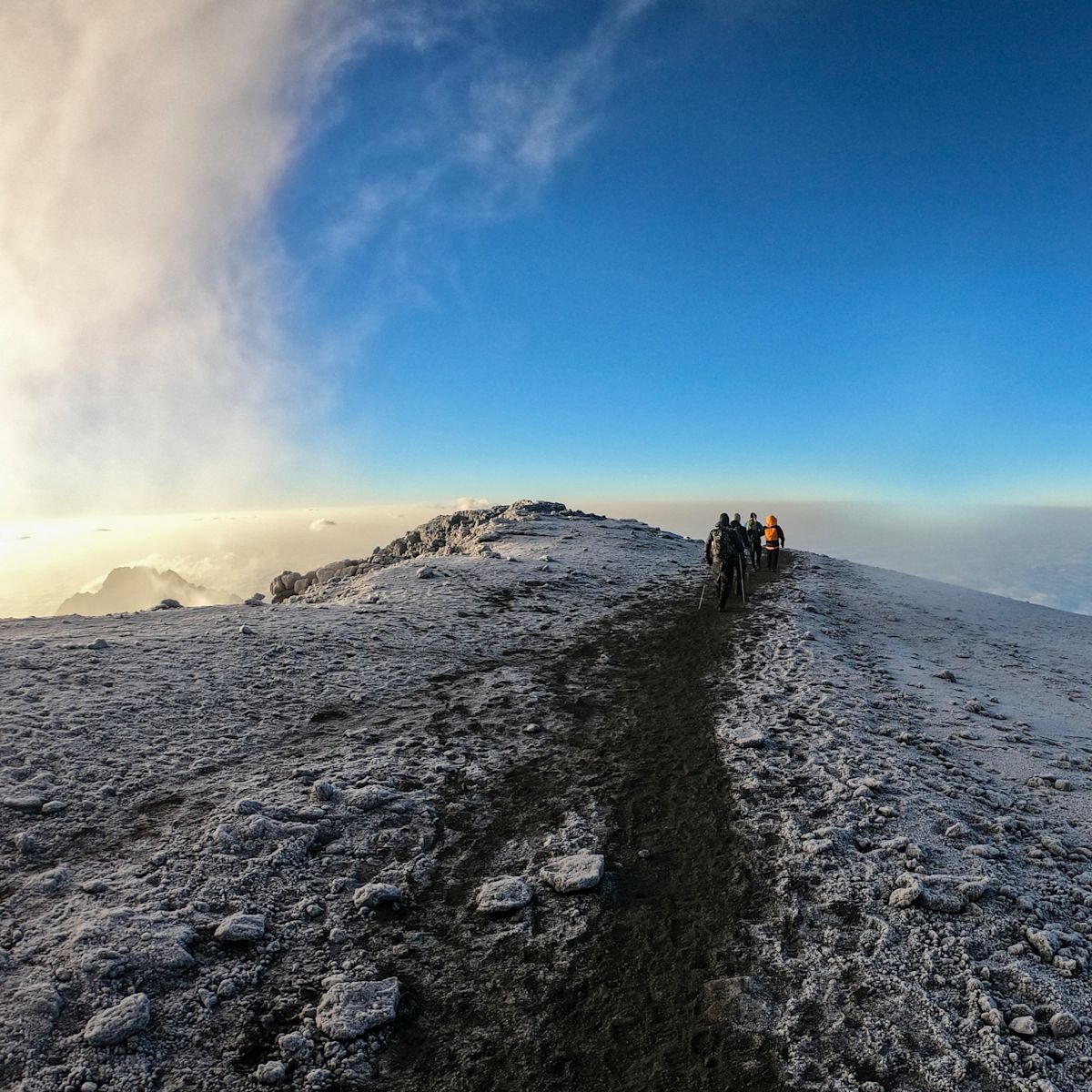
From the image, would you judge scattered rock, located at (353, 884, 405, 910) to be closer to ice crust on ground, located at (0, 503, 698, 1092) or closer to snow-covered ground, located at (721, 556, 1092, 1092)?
ice crust on ground, located at (0, 503, 698, 1092)

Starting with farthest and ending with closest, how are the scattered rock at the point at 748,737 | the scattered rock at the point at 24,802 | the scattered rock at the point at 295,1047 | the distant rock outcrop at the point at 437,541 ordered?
the distant rock outcrop at the point at 437,541
the scattered rock at the point at 748,737
the scattered rock at the point at 24,802
the scattered rock at the point at 295,1047

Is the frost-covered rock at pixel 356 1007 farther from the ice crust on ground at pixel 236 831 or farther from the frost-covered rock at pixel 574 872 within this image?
the frost-covered rock at pixel 574 872

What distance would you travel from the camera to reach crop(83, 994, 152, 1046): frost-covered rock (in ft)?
12.4

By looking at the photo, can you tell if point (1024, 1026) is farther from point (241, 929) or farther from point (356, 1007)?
point (241, 929)

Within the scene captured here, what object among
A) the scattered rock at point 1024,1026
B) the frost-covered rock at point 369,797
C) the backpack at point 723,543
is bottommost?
the scattered rock at point 1024,1026

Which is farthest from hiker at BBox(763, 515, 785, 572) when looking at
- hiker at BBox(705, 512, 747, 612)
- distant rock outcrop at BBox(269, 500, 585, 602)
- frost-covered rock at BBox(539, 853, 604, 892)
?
frost-covered rock at BBox(539, 853, 604, 892)

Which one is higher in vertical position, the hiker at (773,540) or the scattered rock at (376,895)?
the hiker at (773,540)

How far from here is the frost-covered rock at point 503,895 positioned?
5.22 meters

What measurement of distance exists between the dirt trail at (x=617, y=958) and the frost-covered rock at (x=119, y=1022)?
5.32 ft

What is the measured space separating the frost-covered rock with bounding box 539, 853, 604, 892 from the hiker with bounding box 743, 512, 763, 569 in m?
22.5

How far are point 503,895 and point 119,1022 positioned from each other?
274 cm

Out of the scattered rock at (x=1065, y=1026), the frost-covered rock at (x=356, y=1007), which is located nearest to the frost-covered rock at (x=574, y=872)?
the frost-covered rock at (x=356, y=1007)

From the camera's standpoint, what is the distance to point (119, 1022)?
3861 millimetres

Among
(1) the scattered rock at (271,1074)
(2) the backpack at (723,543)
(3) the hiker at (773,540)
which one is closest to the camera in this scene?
(1) the scattered rock at (271,1074)
